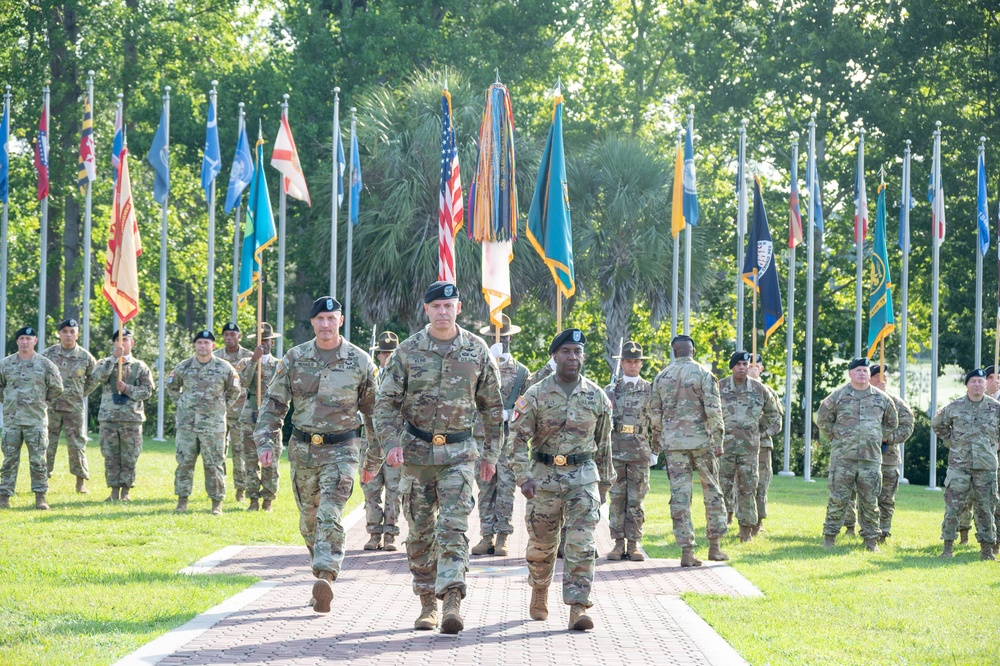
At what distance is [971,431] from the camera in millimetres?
16609

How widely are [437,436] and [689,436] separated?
5.12m

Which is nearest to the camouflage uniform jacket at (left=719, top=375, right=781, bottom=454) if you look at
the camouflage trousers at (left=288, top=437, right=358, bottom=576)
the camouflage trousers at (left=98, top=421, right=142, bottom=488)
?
the camouflage trousers at (left=288, top=437, right=358, bottom=576)

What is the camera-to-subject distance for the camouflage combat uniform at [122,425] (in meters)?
18.4

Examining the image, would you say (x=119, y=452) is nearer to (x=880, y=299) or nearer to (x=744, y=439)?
(x=744, y=439)

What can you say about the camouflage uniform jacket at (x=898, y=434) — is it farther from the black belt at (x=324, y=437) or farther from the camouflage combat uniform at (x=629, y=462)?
the black belt at (x=324, y=437)

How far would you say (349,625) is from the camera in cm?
992

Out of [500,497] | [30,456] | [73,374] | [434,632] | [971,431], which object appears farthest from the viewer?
[73,374]

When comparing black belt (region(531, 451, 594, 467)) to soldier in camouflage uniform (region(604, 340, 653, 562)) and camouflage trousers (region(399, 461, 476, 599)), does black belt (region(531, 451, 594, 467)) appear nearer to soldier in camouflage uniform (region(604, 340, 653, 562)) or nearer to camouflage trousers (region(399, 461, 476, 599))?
camouflage trousers (region(399, 461, 476, 599))

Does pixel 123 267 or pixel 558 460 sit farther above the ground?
pixel 123 267

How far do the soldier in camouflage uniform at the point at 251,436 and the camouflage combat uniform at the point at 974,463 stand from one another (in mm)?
8201

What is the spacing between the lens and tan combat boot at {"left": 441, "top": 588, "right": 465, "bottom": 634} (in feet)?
31.2

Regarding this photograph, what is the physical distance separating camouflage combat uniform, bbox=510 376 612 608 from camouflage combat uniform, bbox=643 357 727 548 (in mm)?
4088

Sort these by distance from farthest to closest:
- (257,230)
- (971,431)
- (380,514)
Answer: (257,230) < (971,431) < (380,514)

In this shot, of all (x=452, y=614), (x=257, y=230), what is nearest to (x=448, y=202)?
(x=257, y=230)
